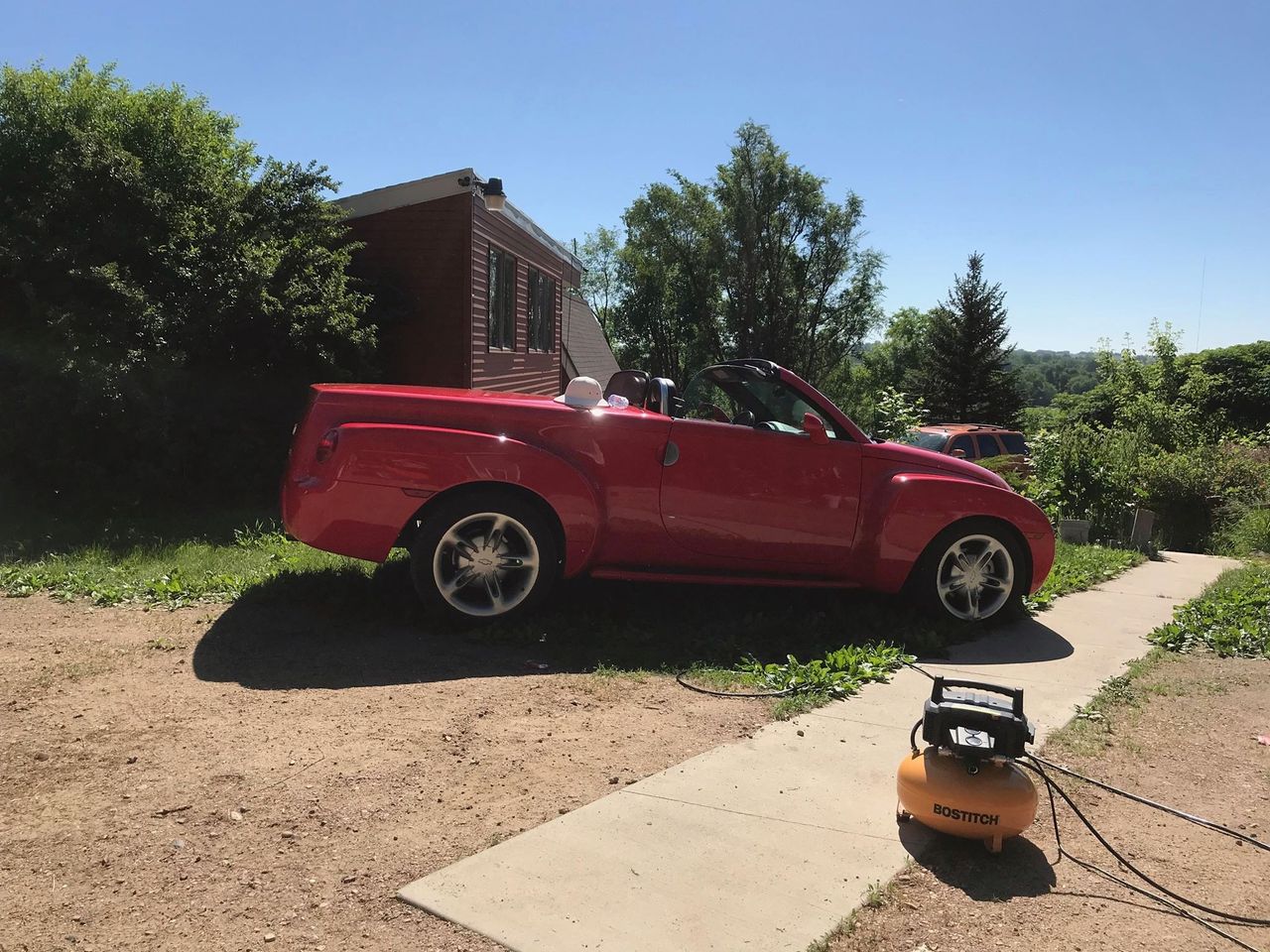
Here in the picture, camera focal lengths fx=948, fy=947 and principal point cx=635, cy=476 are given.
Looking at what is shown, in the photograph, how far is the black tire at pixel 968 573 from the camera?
18.8 feet

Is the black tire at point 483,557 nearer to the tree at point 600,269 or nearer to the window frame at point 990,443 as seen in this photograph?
the window frame at point 990,443

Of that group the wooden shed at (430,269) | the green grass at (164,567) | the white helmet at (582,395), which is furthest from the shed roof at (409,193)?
the white helmet at (582,395)

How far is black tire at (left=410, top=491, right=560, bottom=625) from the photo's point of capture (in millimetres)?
5121

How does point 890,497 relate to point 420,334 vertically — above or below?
below

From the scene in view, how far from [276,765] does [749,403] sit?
11.3 feet

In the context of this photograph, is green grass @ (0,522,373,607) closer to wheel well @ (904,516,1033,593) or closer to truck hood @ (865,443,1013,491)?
truck hood @ (865,443,1013,491)

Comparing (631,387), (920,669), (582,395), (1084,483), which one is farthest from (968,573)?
(1084,483)

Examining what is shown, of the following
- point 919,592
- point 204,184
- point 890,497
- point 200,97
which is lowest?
point 919,592

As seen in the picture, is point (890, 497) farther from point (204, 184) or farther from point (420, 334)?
point (420, 334)

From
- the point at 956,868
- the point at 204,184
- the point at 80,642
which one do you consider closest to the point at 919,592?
the point at 956,868

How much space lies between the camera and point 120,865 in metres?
2.77

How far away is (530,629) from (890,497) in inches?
88.5

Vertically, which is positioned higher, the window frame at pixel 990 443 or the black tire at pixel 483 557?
the window frame at pixel 990 443

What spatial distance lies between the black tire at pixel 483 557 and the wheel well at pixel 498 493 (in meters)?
0.02
